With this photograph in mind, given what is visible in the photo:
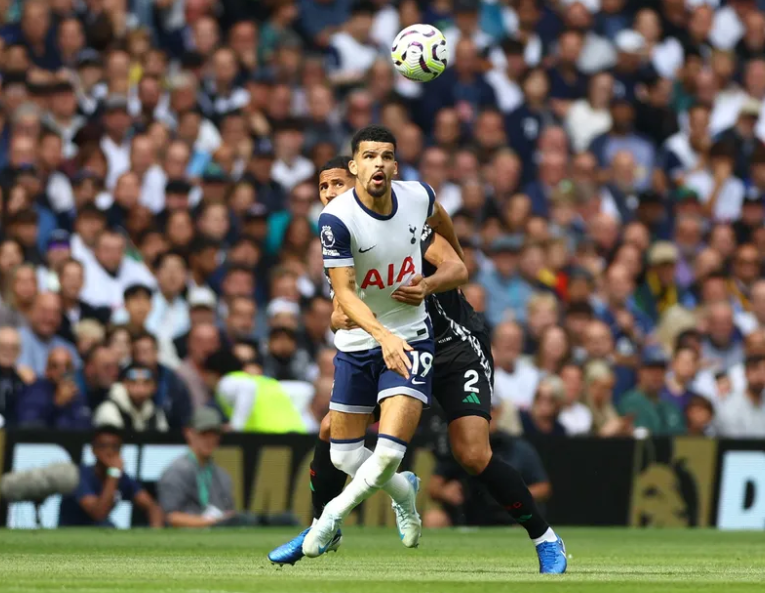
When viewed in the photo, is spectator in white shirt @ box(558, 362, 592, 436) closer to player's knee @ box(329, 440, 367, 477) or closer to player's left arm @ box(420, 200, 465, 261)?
player's left arm @ box(420, 200, 465, 261)

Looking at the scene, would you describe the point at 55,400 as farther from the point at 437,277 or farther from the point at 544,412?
the point at 437,277

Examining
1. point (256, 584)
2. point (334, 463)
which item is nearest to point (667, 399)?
point (334, 463)

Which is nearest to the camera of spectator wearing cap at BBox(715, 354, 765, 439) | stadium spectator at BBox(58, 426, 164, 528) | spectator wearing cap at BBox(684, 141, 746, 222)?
stadium spectator at BBox(58, 426, 164, 528)

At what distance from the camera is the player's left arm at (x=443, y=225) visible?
10242 millimetres

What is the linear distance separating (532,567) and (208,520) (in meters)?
5.40

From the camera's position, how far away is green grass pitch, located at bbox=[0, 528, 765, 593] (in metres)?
8.77

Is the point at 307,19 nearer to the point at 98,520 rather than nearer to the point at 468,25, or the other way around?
the point at 468,25

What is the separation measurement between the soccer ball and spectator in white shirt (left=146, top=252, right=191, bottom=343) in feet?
19.5

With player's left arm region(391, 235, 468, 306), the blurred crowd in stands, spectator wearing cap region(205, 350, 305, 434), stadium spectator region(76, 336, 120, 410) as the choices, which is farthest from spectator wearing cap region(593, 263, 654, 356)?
player's left arm region(391, 235, 468, 306)

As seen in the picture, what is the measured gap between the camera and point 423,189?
1006 centimetres

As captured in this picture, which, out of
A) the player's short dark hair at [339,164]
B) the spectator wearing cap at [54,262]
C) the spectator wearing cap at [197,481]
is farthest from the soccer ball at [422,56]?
the spectator wearing cap at [54,262]

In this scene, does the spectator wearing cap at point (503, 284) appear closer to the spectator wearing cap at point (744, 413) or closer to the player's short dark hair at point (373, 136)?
the spectator wearing cap at point (744, 413)

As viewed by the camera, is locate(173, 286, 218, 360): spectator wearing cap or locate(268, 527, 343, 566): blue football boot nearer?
locate(268, 527, 343, 566): blue football boot

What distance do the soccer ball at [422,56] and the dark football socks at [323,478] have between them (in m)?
2.54
